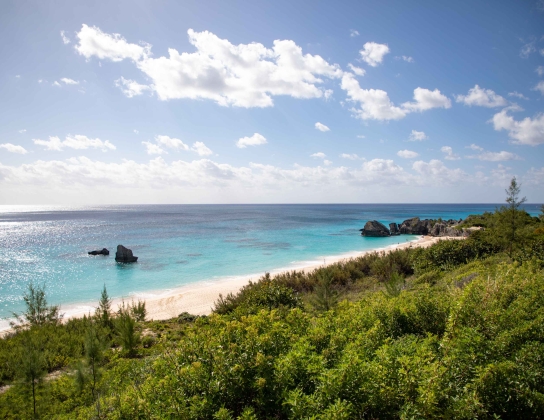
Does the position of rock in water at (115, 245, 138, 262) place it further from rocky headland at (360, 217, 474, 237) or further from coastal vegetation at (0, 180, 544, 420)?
rocky headland at (360, 217, 474, 237)

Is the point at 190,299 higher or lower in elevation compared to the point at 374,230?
lower

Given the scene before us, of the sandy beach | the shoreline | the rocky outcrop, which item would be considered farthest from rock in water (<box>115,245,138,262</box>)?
the rocky outcrop

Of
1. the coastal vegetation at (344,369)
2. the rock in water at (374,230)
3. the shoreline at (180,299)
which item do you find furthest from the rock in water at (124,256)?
the rock in water at (374,230)

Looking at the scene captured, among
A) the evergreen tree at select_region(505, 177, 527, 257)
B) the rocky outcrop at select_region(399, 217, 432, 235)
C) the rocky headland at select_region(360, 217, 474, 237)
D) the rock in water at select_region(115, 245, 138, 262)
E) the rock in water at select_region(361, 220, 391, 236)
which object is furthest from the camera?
the rocky outcrop at select_region(399, 217, 432, 235)

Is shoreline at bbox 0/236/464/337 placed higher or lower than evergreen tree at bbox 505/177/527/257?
lower

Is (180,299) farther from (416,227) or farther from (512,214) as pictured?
(416,227)

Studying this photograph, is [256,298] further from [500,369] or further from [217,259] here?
[217,259]

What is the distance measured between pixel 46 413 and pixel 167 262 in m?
31.2

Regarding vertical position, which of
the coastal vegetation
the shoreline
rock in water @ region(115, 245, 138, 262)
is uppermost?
the coastal vegetation

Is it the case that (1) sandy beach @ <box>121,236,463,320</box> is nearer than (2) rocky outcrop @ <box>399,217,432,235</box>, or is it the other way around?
(1) sandy beach @ <box>121,236,463,320</box>

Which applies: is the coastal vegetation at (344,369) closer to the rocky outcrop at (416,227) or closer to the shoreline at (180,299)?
the shoreline at (180,299)

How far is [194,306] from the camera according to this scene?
67.2 feet

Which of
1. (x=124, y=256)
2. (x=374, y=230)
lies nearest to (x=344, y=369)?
(x=124, y=256)

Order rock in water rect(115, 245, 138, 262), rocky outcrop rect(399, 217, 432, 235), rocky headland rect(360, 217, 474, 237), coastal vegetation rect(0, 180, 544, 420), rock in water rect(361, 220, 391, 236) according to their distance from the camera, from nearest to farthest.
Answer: coastal vegetation rect(0, 180, 544, 420) < rock in water rect(115, 245, 138, 262) < rocky headland rect(360, 217, 474, 237) < rock in water rect(361, 220, 391, 236) < rocky outcrop rect(399, 217, 432, 235)
